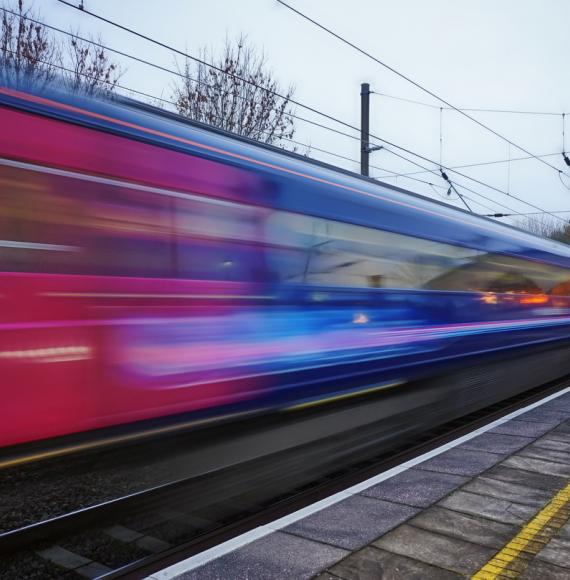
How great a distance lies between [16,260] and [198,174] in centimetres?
138

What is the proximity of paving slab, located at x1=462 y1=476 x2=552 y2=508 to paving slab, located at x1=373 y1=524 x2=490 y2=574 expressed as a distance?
87 cm

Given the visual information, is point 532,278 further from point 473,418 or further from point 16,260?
point 16,260

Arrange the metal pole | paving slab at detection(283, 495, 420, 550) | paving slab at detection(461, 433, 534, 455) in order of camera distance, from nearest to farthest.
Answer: paving slab at detection(283, 495, 420, 550), paving slab at detection(461, 433, 534, 455), the metal pole

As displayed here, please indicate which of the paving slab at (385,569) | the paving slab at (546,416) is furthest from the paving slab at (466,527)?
the paving slab at (546,416)

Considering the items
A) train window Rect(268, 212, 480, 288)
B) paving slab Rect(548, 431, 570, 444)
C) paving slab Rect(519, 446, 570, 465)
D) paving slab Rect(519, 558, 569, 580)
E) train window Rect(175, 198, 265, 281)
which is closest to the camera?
paving slab Rect(519, 558, 569, 580)

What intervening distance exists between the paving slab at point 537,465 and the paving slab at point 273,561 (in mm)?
2191

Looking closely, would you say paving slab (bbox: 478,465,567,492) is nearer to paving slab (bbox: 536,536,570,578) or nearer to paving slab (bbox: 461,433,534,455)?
paving slab (bbox: 461,433,534,455)

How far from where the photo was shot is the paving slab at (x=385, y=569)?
9.32ft

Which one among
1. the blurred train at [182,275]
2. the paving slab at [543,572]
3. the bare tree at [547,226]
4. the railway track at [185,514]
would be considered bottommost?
the railway track at [185,514]

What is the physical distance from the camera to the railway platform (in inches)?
114

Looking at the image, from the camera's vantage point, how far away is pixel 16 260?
9.67ft

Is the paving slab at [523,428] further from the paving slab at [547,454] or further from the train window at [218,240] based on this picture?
the train window at [218,240]

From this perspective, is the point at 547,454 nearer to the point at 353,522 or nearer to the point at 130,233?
the point at 353,522

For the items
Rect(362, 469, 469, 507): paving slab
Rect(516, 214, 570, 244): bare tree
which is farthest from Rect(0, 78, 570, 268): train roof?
Rect(516, 214, 570, 244): bare tree
